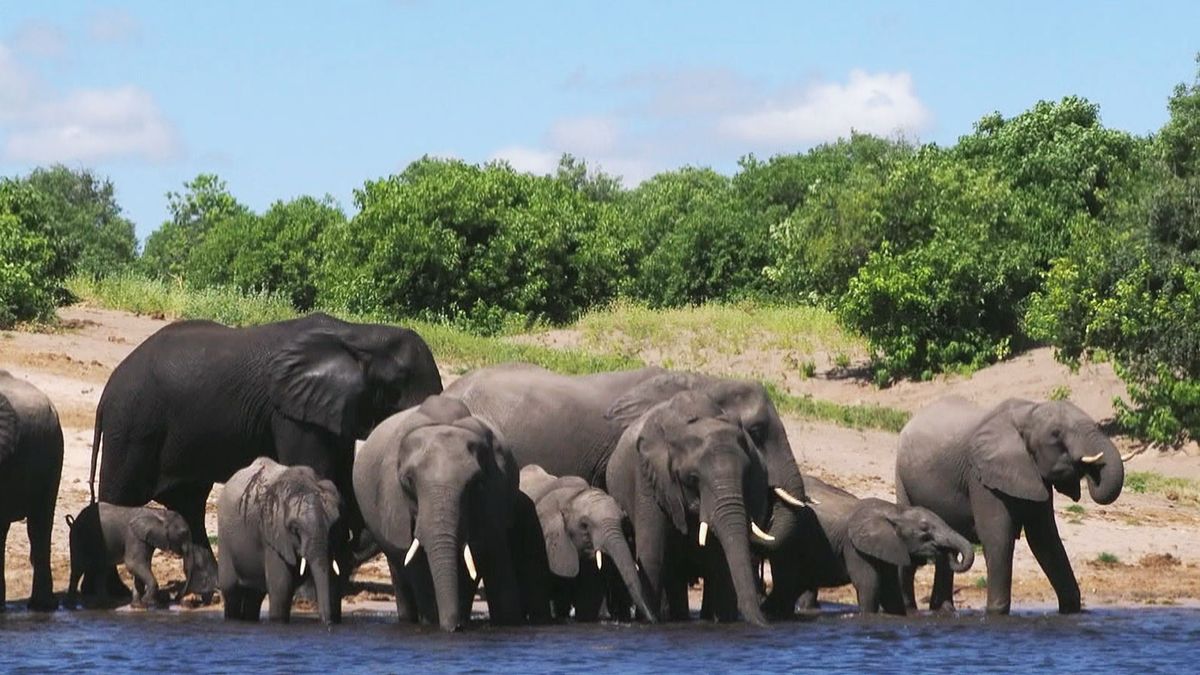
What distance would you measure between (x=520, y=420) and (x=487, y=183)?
29.6 m

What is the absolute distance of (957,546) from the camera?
17.7m

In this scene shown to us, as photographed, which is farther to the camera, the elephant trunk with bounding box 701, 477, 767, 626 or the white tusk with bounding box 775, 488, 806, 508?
the white tusk with bounding box 775, 488, 806, 508

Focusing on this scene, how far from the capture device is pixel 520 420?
19250 millimetres

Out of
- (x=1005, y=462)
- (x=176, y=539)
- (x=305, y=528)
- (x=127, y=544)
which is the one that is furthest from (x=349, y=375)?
(x=1005, y=462)

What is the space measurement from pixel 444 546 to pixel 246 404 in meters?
4.19

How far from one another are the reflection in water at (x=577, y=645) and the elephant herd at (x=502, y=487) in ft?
1.11

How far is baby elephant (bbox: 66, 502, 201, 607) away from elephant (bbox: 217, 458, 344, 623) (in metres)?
0.92

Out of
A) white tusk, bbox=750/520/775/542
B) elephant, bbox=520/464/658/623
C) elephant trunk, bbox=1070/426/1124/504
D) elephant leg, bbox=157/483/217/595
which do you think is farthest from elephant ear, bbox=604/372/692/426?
elephant leg, bbox=157/483/217/595

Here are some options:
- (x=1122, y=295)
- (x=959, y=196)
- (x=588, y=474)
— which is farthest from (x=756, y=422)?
(x=959, y=196)

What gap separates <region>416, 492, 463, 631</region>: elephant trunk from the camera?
51.0 ft

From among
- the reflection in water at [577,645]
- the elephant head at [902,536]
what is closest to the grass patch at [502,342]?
the elephant head at [902,536]

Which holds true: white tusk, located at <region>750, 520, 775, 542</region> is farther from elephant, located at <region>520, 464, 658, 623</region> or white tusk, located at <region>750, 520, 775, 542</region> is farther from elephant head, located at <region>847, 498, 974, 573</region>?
elephant head, located at <region>847, 498, 974, 573</region>

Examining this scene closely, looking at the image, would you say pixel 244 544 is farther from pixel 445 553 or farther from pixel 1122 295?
pixel 1122 295

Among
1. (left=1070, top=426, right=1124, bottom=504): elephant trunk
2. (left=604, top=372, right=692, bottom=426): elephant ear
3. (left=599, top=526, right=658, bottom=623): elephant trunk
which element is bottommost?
(left=599, top=526, right=658, bottom=623): elephant trunk
